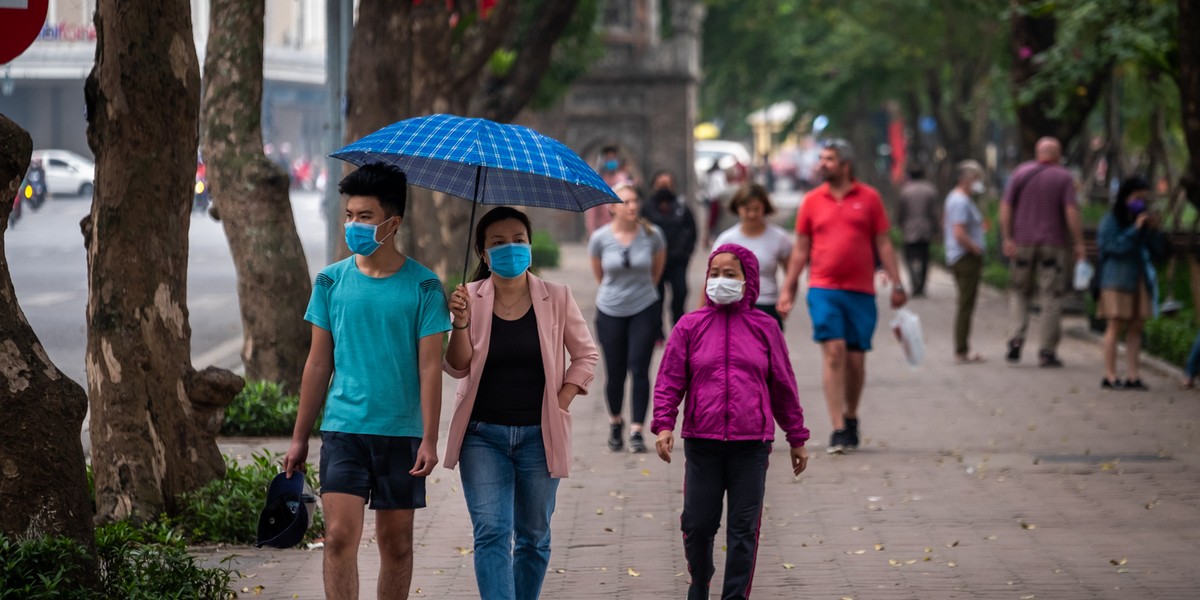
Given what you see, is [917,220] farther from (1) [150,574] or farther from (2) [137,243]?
(1) [150,574]

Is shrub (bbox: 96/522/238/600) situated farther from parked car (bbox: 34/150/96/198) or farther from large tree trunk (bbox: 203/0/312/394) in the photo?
parked car (bbox: 34/150/96/198)

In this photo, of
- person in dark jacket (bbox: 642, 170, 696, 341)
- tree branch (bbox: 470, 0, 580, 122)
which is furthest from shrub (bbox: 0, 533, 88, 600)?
tree branch (bbox: 470, 0, 580, 122)

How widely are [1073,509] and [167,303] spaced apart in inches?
184

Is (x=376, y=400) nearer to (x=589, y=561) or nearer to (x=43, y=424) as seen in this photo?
(x=43, y=424)

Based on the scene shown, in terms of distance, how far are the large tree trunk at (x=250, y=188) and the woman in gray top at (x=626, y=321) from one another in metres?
2.06

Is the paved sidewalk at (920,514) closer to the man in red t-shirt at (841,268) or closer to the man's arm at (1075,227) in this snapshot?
the man in red t-shirt at (841,268)

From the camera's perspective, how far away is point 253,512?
8.14 metres

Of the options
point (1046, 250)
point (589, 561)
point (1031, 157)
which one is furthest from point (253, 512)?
point (1031, 157)

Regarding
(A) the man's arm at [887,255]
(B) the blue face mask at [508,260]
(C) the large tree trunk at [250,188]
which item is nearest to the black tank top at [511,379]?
(B) the blue face mask at [508,260]

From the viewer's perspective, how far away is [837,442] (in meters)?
11.1

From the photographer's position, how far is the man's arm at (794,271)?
34.5 ft

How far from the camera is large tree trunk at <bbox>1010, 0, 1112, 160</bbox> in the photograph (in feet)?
69.0

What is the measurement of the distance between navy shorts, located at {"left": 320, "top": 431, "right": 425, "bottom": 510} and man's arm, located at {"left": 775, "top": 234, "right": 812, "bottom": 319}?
4.93m

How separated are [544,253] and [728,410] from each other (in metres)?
25.8
